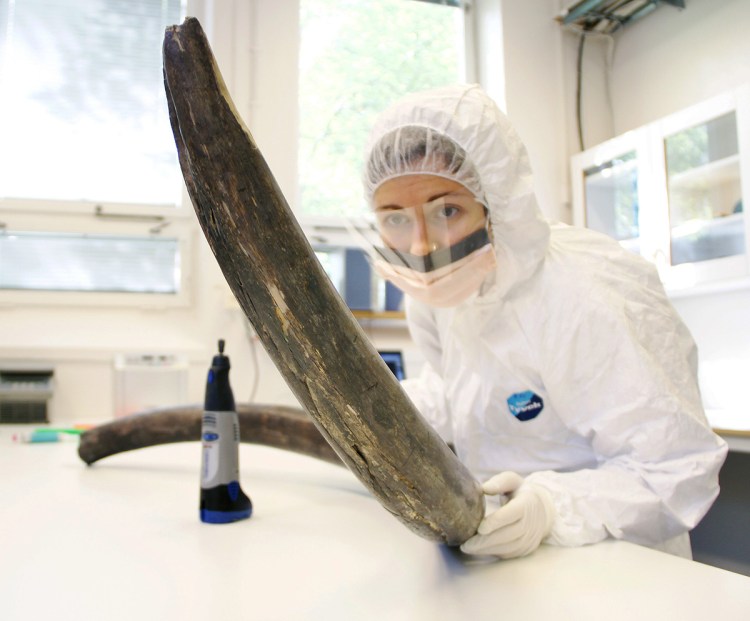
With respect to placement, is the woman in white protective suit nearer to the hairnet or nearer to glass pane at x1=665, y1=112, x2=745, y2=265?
the hairnet

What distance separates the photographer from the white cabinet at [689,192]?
7.97ft

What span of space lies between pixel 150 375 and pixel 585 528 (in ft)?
6.70

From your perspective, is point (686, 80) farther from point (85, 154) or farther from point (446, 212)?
point (85, 154)

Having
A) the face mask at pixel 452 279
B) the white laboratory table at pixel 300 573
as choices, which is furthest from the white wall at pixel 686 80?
the white laboratory table at pixel 300 573

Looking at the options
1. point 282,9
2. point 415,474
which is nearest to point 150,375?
point 282,9

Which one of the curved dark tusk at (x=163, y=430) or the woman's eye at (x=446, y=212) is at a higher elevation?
the woman's eye at (x=446, y=212)

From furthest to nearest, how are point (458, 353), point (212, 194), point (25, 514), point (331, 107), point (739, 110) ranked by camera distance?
1. point (331, 107)
2. point (739, 110)
3. point (458, 353)
4. point (25, 514)
5. point (212, 194)

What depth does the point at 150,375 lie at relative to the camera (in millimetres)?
2438

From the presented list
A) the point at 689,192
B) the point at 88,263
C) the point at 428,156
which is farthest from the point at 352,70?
the point at 428,156

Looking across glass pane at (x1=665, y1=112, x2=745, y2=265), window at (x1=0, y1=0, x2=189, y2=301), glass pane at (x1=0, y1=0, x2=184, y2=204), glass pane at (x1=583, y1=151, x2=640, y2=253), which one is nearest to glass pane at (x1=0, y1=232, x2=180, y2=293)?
window at (x1=0, y1=0, x2=189, y2=301)

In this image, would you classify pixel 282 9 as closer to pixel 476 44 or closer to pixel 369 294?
pixel 476 44

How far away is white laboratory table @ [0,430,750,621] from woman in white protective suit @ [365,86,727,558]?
0.62 ft

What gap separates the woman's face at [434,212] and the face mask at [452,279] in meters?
0.04

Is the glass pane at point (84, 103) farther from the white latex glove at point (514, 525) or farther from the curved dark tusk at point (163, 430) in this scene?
the white latex glove at point (514, 525)
